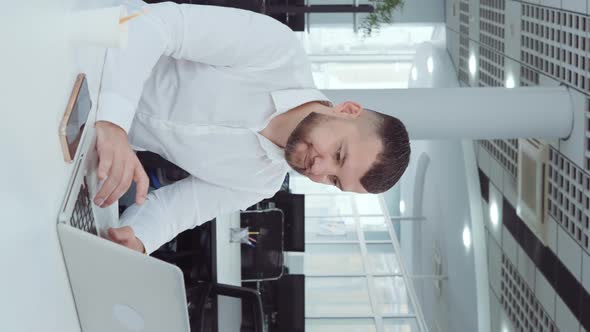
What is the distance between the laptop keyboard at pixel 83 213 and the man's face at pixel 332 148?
2.58 feet

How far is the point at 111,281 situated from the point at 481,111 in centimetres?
387

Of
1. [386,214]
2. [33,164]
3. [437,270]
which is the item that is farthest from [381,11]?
[386,214]

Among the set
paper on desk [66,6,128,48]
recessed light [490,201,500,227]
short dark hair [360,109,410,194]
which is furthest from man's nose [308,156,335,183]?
recessed light [490,201,500,227]

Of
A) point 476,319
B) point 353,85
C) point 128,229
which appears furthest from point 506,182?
point 353,85

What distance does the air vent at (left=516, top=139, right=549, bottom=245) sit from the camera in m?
5.36

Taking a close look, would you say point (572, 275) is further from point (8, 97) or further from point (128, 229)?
point (8, 97)

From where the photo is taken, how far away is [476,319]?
707 centimetres

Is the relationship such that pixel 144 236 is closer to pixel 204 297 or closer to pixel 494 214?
pixel 204 297

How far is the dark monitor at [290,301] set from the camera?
733 cm

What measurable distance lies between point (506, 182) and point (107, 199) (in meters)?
5.27

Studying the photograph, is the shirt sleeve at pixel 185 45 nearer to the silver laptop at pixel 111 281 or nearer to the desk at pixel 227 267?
the silver laptop at pixel 111 281

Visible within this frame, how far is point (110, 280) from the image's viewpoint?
1.20 m

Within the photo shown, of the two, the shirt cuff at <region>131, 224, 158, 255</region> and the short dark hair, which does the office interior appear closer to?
the shirt cuff at <region>131, 224, 158, 255</region>

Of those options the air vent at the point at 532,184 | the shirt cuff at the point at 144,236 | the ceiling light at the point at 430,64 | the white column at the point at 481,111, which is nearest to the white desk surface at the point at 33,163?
the shirt cuff at the point at 144,236
